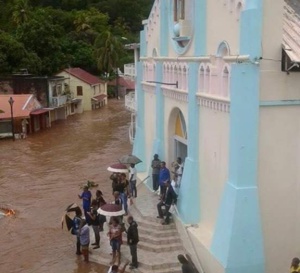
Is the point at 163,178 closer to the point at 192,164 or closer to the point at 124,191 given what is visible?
the point at 124,191

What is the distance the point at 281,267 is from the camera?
11000 millimetres

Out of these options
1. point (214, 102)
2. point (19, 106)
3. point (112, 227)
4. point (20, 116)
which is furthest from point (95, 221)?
point (19, 106)

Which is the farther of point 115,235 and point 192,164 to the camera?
point 192,164

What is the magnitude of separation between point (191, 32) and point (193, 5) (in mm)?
693

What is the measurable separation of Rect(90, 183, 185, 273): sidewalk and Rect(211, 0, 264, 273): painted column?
1971 millimetres

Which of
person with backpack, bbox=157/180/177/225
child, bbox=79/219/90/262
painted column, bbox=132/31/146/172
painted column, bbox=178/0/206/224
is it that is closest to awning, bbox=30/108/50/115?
painted column, bbox=132/31/146/172

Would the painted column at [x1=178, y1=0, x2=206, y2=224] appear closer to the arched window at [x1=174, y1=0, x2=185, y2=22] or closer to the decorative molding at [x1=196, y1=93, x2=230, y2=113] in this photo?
the decorative molding at [x1=196, y1=93, x2=230, y2=113]

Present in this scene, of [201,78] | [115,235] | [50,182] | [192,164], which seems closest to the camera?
[115,235]

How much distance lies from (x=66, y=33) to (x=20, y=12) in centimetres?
903

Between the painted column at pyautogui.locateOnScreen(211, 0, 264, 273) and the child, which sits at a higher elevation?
the painted column at pyautogui.locateOnScreen(211, 0, 264, 273)

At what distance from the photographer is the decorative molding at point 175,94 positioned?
45.3ft

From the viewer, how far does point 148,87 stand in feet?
57.8

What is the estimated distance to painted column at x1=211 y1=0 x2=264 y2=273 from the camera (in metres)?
10.0

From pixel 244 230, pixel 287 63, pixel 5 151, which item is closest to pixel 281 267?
pixel 244 230
